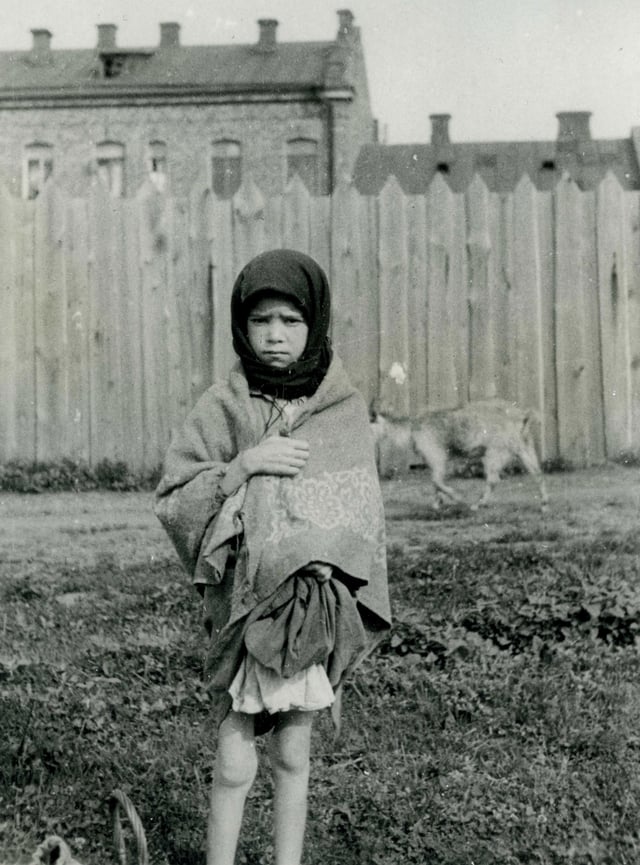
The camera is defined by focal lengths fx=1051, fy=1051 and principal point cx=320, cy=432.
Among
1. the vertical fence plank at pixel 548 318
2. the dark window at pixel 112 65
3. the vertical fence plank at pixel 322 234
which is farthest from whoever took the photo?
the dark window at pixel 112 65

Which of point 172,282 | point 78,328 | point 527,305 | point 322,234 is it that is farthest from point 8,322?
point 527,305

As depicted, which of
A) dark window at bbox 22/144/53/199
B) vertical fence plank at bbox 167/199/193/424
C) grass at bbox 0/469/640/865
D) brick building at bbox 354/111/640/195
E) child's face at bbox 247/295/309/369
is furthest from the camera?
brick building at bbox 354/111/640/195

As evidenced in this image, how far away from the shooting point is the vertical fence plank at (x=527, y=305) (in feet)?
17.8

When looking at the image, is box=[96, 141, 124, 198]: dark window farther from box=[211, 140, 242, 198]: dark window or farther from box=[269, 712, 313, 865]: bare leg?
box=[269, 712, 313, 865]: bare leg

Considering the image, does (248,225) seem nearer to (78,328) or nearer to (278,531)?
(78,328)

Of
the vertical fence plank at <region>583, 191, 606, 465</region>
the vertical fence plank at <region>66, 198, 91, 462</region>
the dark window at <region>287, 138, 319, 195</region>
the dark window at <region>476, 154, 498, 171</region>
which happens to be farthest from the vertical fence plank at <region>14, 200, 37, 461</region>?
the dark window at <region>476, 154, 498, 171</region>

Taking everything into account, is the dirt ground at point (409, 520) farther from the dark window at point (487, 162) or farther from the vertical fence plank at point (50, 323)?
the dark window at point (487, 162)

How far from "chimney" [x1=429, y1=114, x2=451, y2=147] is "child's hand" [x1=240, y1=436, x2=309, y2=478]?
14.6 m

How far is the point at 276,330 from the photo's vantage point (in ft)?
7.82

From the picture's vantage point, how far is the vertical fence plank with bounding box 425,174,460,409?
5445mm

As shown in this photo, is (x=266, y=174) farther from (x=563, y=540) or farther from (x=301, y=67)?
(x=563, y=540)

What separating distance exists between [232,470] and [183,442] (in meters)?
0.17

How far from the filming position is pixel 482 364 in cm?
545

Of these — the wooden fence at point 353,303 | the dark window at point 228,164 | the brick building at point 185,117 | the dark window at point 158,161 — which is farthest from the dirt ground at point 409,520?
the dark window at point 158,161
